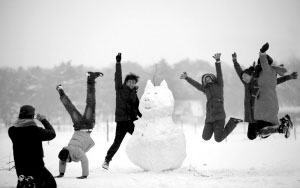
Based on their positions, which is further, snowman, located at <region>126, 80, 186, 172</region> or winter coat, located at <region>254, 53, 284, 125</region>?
snowman, located at <region>126, 80, 186, 172</region>

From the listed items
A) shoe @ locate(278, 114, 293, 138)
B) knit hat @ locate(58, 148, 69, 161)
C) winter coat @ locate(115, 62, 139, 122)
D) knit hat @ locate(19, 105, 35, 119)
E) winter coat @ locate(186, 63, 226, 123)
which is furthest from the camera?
winter coat @ locate(186, 63, 226, 123)

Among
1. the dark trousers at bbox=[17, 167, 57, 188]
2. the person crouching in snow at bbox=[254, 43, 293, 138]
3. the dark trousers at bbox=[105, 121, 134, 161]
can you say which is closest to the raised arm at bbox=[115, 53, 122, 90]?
the dark trousers at bbox=[105, 121, 134, 161]

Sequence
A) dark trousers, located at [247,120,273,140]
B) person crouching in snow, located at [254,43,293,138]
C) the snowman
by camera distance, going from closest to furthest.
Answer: person crouching in snow, located at [254,43,293,138] < dark trousers, located at [247,120,273,140] < the snowman

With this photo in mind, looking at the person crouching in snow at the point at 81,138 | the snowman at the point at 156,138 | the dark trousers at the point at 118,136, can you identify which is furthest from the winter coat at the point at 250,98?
the person crouching in snow at the point at 81,138

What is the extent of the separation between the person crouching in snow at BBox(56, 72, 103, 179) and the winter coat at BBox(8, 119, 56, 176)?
1024 millimetres

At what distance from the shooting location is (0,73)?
45.8 m

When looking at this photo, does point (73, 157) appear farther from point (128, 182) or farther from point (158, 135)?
point (158, 135)

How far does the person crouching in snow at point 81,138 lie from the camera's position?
633 cm

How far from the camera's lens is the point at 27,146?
5270 millimetres

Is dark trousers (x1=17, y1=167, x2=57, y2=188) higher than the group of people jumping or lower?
lower

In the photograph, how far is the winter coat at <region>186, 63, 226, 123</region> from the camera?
7.50 m

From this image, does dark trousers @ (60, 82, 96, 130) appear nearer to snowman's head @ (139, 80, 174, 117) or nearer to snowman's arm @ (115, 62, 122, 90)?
snowman's arm @ (115, 62, 122, 90)

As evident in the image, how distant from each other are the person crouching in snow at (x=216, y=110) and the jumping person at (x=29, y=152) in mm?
3987

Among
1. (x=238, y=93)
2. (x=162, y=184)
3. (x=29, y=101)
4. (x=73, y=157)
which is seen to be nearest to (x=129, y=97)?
Answer: (x=73, y=157)
